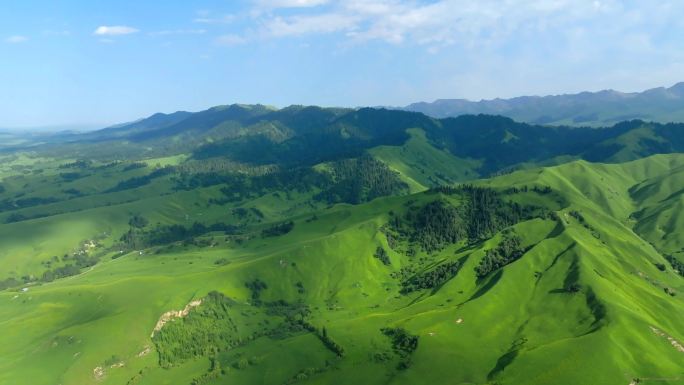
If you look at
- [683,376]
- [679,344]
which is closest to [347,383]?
[683,376]

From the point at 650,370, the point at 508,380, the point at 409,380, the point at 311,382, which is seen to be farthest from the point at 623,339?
the point at 311,382

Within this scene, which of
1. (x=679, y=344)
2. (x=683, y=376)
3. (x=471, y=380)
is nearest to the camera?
(x=683, y=376)

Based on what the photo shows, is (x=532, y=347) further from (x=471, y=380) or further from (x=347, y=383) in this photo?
(x=347, y=383)

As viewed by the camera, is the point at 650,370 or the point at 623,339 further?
the point at 623,339

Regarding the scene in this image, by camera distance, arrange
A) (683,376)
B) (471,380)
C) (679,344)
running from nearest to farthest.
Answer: (683,376) → (471,380) → (679,344)

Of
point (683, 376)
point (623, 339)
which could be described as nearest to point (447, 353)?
point (623, 339)

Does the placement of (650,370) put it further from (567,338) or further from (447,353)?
(447,353)

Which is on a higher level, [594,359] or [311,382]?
[594,359]

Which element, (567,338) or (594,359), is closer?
(594,359)

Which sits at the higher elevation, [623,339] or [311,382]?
[623,339]
